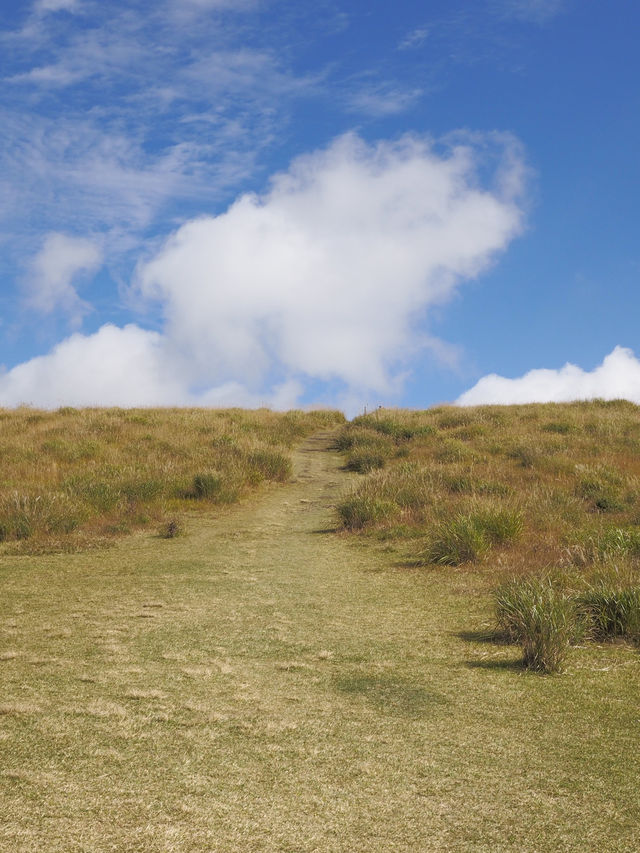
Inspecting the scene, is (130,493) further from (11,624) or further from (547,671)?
(547,671)

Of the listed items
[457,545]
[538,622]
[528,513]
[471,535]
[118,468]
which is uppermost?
[118,468]

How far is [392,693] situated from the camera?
4.91 m

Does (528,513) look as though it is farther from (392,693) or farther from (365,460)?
(365,460)

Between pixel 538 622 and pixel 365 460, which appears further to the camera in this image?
pixel 365 460

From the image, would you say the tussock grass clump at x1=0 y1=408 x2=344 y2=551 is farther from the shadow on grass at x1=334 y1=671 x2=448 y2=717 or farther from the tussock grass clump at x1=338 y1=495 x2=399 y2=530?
the shadow on grass at x1=334 y1=671 x2=448 y2=717

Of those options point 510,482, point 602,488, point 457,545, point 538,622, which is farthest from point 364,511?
point 538,622

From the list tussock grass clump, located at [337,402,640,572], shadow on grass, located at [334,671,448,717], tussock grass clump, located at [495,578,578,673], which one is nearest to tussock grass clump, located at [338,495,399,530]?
tussock grass clump, located at [337,402,640,572]

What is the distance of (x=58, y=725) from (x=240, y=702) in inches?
44.1

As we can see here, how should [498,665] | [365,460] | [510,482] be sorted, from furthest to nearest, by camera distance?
[365,460] → [510,482] → [498,665]

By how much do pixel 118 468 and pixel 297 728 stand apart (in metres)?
12.3

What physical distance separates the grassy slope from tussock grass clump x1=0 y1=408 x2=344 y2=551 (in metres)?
3.75

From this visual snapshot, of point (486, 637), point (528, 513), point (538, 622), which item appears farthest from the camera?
point (528, 513)

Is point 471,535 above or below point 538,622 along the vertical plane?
above

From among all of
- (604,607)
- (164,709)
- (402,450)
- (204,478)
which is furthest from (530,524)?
(402,450)
